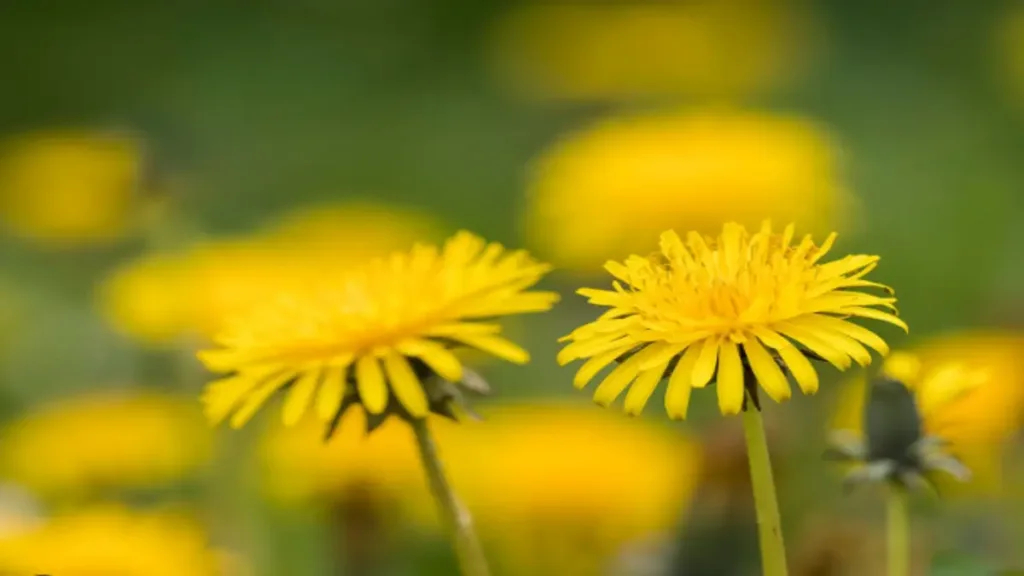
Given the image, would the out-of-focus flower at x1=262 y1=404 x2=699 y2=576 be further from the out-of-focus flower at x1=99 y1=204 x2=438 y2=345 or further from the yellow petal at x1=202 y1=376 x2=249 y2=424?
the yellow petal at x1=202 y1=376 x2=249 y2=424

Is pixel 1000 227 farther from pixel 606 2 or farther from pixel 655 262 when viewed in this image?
pixel 606 2

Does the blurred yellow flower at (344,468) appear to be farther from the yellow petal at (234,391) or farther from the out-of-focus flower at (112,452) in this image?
the yellow petal at (234,391)

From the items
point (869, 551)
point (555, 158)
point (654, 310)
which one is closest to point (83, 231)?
point (555, 158)

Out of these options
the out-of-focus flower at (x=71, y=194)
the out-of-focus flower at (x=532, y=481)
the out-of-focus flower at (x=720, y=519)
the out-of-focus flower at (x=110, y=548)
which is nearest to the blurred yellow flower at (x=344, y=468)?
the out-of-focus flower at (x=532, y=481)

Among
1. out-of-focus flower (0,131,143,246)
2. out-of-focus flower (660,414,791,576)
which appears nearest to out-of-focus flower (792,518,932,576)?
out-of-focus flower (660,414,791,576)

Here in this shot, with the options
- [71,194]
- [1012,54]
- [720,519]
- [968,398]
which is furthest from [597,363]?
A: [1012,54]

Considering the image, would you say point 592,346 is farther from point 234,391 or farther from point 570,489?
point 570,489
